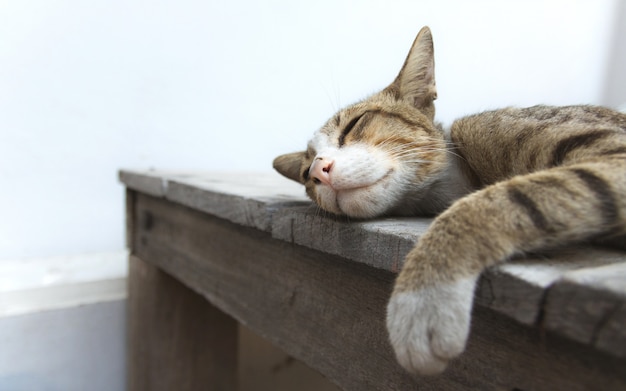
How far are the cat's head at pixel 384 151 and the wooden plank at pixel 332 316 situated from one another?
110mm

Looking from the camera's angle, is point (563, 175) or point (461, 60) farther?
point (461, 60)

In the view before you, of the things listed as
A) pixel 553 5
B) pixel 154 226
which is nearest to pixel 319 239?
pixel 154 226

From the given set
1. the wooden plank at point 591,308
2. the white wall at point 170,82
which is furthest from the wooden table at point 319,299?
the white wall at point 170,82

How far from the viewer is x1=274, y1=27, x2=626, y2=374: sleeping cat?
498 millimetres

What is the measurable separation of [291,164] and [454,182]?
1.20 ft

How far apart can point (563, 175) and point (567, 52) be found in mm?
2924

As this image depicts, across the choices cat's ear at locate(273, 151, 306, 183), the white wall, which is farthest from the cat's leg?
the white wall

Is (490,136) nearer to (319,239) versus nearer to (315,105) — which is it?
(319,239)

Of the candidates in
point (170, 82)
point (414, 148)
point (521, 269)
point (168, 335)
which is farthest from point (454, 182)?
point (170, 82)

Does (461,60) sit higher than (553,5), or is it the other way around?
(553,5)

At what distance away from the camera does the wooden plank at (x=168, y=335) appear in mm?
1502

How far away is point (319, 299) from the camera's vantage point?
2.64ft

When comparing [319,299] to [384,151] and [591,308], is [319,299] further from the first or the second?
[591,308]

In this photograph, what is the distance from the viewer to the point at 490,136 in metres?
0.81
